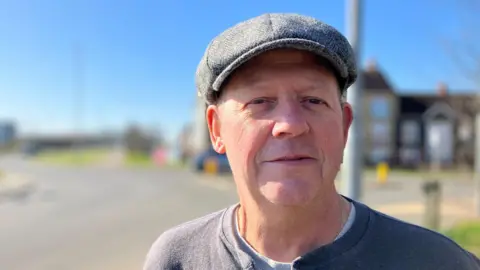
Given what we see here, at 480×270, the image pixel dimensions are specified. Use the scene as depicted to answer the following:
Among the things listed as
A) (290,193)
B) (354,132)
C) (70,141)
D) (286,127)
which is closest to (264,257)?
(290,193)

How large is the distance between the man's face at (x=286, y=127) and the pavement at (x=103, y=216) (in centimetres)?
561

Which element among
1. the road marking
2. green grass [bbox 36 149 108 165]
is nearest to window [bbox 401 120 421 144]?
green grass [bbox 36 149 108 165]

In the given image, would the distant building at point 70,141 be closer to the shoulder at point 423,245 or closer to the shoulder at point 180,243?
the shoulder at point 180,243

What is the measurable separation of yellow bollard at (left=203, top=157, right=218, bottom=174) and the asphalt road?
6.30 metres

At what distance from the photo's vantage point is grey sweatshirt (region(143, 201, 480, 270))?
4.24ft

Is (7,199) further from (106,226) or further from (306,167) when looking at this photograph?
(306,167)

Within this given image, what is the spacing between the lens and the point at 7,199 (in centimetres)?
1569

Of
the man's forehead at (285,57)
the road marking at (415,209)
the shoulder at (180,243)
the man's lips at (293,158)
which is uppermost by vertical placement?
the man's forehead at (285,57)

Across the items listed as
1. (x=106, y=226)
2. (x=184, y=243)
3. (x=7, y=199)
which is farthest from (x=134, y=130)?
(x=184, y=243)

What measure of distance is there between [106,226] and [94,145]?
80634mm

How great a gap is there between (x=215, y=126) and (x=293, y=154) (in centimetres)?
32

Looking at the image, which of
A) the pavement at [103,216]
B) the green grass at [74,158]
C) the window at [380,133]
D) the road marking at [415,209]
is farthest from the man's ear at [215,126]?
the green grass at [74,158]

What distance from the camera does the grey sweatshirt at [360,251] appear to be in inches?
50.9

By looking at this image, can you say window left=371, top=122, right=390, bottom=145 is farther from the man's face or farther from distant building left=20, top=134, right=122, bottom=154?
distant building left=20, top=134, right=122, bottom=154
